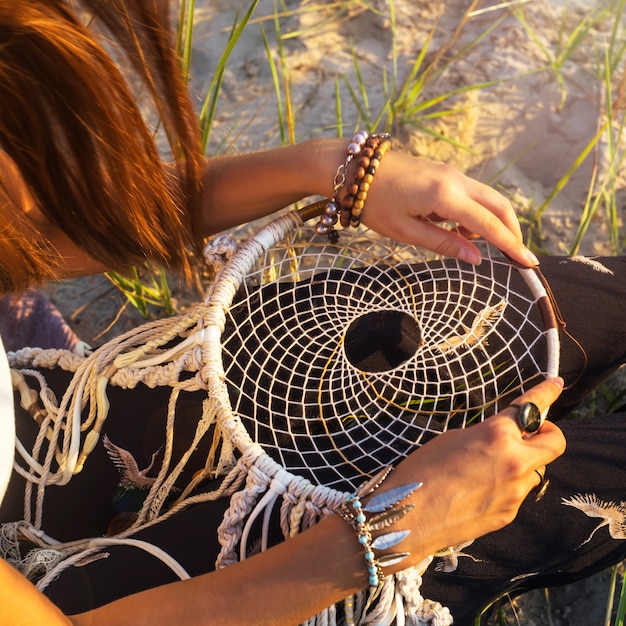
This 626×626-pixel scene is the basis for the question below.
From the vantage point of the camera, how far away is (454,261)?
3.41ft

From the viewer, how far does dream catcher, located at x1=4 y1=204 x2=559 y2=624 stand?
33.2 inches

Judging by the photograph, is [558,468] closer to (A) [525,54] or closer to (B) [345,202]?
(B) [345,202]

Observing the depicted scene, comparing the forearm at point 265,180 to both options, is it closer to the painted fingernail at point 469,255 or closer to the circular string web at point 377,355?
the circular string web at point 377,355

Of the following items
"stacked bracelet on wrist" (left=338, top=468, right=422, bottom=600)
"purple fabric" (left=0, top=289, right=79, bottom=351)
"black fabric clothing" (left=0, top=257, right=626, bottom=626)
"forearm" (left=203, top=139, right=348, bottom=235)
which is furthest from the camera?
"purple fabric" (left=0, top=289, right=79, bottom=351)

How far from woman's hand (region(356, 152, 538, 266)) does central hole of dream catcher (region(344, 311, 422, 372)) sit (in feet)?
0.56

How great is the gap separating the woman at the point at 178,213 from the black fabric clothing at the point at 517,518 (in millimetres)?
113

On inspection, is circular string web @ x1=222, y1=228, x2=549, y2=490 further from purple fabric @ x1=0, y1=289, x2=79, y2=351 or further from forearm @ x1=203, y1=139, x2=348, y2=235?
purple fabric @ x1=0, y1=289, x2=79, y2=351

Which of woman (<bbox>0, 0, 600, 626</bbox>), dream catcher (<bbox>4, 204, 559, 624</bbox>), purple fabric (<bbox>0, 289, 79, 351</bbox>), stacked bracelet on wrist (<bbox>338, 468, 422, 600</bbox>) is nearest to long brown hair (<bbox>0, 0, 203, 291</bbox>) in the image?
woman (<bbox>0, 0, 600, 626</bbox>)

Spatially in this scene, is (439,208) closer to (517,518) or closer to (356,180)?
(356,180)

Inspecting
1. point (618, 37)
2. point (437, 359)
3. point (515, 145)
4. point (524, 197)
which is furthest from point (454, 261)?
point (618, 37)

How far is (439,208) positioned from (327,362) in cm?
30

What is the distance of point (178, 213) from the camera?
0.97m

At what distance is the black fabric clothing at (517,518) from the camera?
77cm

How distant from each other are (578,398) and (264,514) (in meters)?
0.60
